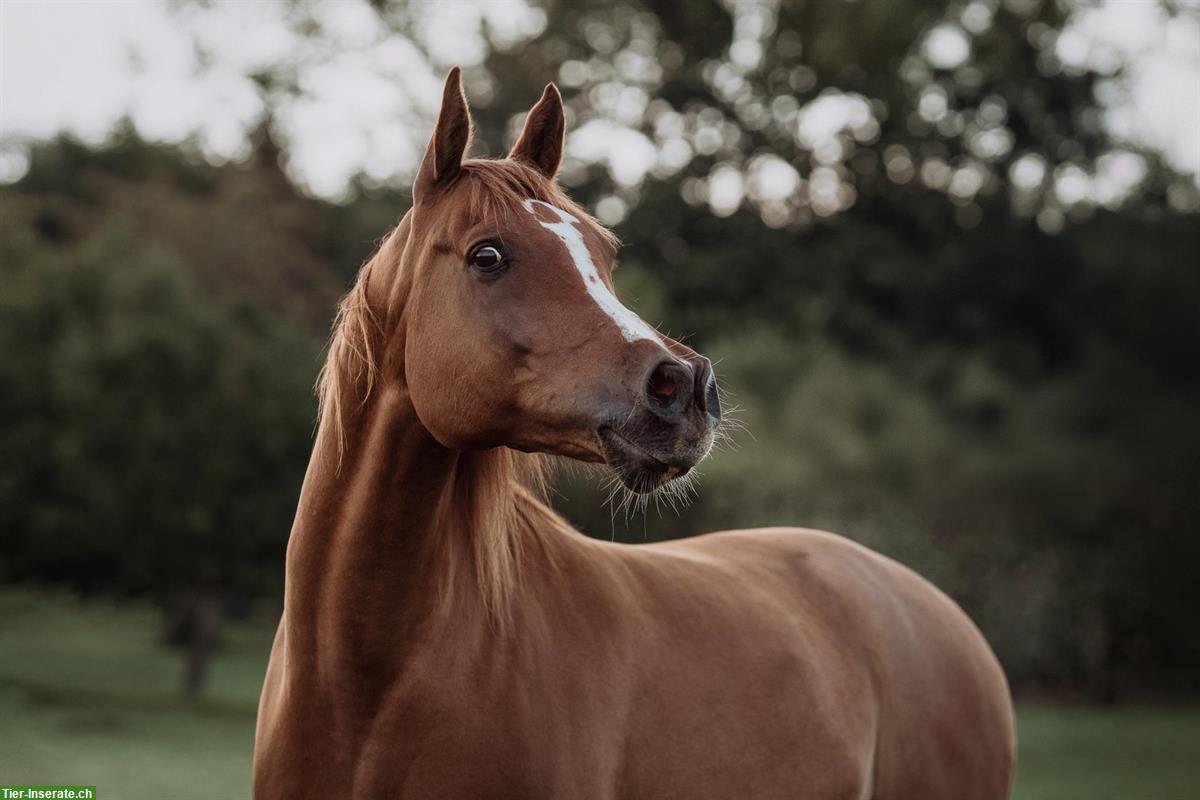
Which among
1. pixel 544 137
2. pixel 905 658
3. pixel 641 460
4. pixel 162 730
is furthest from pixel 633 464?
pixel 162 730

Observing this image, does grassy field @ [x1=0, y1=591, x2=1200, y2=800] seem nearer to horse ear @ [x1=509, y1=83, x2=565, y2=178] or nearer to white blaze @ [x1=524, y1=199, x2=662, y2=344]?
horse ear @ [x1=509, y1=83, x2=565, y2=178]

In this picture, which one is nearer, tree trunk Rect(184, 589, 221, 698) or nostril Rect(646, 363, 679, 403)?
nostril Rect(646, 363, 679, 403)

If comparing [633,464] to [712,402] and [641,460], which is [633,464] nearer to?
[641,460]

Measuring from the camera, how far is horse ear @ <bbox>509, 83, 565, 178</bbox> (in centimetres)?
312

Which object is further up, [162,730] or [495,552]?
[495,552]

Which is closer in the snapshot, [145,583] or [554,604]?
[554,604]

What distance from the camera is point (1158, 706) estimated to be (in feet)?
53.7

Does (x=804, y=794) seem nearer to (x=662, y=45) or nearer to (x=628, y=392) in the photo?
(x=628, y=392)

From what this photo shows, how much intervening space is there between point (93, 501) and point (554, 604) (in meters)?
12.0

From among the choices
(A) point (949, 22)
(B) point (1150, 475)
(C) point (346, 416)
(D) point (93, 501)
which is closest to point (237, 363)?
(D) point (93, 501)

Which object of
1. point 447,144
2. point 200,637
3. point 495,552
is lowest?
point 200,637

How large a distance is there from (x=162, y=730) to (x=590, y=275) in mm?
11394

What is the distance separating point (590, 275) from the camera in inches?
105

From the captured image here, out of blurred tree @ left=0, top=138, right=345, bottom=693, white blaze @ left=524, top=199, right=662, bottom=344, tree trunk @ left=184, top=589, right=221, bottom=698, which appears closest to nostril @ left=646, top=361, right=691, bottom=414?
white blaze @ left=524, top=199, right=662, bottom=344
